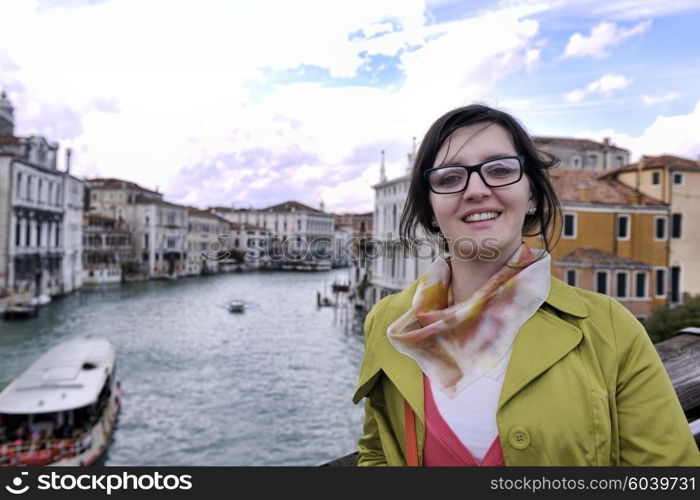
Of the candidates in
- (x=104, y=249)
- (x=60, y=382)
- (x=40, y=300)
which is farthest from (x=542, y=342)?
(x=104, y=249)

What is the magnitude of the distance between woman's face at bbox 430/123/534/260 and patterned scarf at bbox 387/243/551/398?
4 centimetres

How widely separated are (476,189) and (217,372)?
13715mm

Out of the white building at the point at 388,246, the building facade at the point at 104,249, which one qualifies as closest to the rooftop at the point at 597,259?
the white building at the point at 388,246

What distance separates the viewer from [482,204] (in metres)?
0.87

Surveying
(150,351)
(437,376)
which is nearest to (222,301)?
(150,351)

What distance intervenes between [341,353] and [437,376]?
619 inches

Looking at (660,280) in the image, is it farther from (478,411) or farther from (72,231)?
(72,231)

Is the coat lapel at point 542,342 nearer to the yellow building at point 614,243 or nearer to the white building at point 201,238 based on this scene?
the yellow building at point 614,243

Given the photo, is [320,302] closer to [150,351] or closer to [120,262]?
[150,351]

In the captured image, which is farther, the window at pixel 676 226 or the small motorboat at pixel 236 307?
the small motorboat at pixel 236 307

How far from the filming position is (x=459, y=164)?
883 millimetres

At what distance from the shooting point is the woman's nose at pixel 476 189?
0.86 meters

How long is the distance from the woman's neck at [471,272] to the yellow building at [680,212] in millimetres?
13260

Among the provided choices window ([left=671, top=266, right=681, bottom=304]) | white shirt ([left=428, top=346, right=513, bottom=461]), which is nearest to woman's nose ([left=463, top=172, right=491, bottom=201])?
white shirt ([left=428, top=346, right=513, bottom=461])
